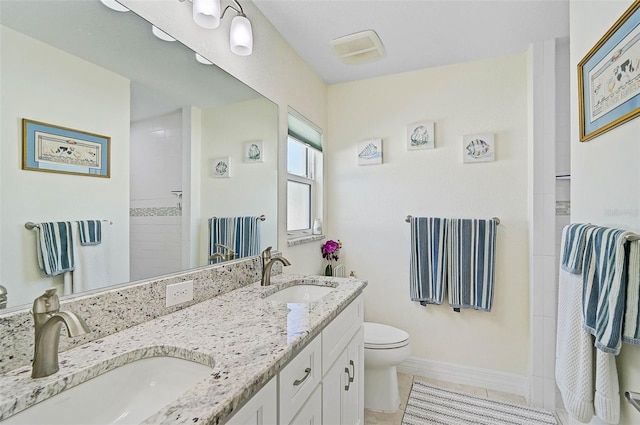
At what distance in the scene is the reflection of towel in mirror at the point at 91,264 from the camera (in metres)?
0.88

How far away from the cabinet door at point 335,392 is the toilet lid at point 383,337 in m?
0.54

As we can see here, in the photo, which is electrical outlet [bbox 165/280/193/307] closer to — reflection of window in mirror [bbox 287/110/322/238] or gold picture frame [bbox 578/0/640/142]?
reflection of window in mirror [bbox 287/110/322/238]

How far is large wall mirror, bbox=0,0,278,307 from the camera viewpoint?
2.50 ft

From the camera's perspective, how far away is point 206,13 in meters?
1.21

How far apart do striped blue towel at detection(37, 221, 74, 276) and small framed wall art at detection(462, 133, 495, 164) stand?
7.66 feet

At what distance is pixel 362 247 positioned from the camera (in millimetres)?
2590

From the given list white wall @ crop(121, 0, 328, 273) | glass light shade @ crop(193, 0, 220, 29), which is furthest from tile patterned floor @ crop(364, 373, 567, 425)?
glass light shade @ crop(193, 0, 220, 29)

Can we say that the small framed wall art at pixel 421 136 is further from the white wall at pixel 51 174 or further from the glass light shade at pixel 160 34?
the white wall at pixel 51 174

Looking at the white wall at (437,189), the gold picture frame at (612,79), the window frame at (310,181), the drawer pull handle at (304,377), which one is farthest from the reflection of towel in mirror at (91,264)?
the white wall at (437,189)

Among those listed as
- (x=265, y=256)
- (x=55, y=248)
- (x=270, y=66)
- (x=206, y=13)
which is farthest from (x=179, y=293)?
(x=270, y=66)

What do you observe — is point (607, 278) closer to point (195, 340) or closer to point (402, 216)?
point (195, 340)

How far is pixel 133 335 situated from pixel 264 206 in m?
1.00

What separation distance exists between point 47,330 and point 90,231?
1.09 feet

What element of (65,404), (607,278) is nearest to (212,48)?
(65,404)
